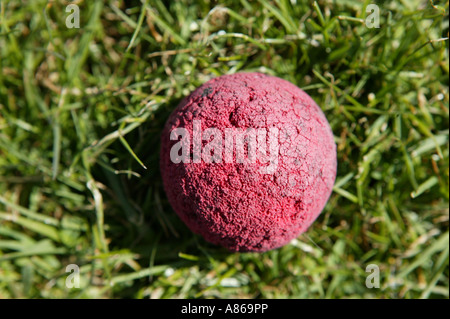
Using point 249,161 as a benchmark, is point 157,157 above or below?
below

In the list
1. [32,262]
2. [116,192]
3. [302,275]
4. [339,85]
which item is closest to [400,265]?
[302,275]

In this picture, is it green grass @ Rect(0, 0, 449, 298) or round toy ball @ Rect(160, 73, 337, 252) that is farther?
green grass @ Rect(0, 0, 449, 298)

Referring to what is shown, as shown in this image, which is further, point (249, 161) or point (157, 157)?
point (157, 157)
